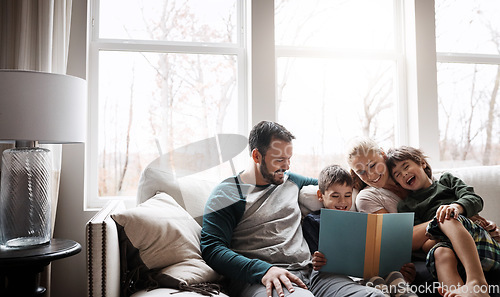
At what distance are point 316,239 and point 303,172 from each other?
884 millimetres

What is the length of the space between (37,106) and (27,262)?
23.4 inches

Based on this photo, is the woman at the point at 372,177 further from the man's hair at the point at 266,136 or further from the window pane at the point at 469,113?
the window pane at the point at 469,113

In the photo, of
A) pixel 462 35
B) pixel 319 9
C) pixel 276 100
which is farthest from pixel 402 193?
pixel 462 35

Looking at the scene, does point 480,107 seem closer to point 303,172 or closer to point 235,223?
point 303,172

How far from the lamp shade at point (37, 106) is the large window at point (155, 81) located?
666 mm

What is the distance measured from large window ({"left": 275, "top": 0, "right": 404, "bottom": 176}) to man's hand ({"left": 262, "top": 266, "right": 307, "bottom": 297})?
1.19 meters

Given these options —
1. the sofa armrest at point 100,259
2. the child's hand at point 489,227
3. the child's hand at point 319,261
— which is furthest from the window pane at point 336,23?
the sofa armrest at point 100,259

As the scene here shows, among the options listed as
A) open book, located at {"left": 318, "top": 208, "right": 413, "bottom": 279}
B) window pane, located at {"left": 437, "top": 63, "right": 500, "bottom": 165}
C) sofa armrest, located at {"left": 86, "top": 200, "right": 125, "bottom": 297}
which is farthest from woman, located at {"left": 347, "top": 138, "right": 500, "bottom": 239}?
window pane, located at {"left": 437, "top": 63, "right": 500, "bottom": 165}

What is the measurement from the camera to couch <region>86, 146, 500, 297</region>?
50.7 inches

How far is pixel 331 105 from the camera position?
2580 mm

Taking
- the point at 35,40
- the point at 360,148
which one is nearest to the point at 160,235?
the point at 360,148

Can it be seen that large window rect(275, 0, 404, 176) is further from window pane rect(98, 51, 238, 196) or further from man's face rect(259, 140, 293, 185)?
man's face rect(259, 140, 293, 185)

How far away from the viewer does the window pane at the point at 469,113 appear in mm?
2695

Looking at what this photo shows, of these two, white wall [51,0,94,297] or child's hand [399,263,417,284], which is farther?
white wall [51,0,94,297]
